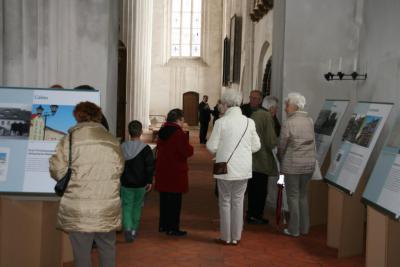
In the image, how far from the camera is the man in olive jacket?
6.89 meters

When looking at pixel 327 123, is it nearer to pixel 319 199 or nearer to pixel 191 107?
pixel 319 199

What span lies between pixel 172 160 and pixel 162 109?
21410mm

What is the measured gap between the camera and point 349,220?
5.80 metres

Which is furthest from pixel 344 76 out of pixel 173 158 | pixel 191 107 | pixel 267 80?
pixel 191 107

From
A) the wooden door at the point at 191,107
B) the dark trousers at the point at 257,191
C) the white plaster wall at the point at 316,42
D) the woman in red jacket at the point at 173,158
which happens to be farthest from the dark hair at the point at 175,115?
the wooden door at the point at 191,107

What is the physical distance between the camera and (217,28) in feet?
90.8

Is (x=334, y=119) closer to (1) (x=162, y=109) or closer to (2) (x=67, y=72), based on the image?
(2) (x=67, y=72)

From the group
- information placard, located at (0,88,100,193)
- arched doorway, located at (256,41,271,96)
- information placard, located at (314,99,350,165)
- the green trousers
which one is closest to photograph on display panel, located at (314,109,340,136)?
information placard, located at (314,99,350,165)

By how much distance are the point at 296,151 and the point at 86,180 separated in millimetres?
3173

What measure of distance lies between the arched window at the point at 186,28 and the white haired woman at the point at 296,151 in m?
21.9

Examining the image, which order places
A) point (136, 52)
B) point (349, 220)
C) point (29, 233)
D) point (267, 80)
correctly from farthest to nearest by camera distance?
point (136, 52), point (267, 80), point (349, 220), point (29, 233)

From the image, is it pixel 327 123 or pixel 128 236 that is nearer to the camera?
pixel 128 236

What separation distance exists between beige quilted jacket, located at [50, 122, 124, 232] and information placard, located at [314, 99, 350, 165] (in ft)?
11.9

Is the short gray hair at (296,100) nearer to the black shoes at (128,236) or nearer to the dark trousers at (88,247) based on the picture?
the black shoes at (128,236)
